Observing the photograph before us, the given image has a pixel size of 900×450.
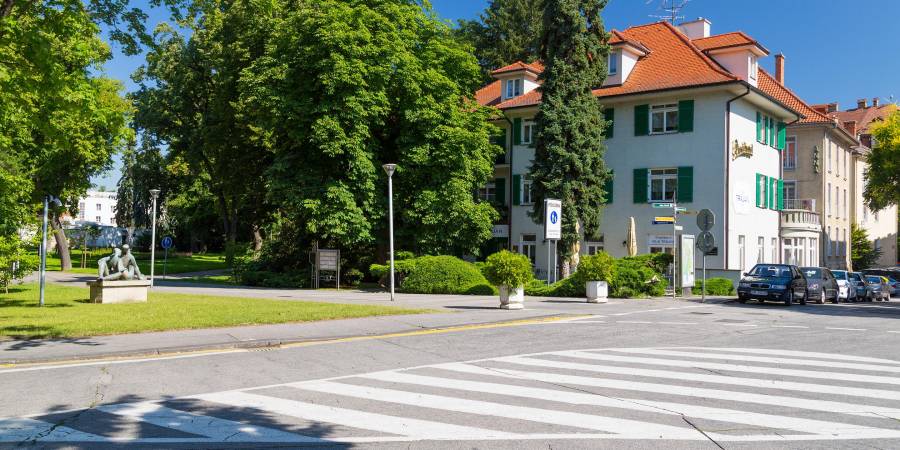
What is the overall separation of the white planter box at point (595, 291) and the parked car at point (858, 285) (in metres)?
17.6

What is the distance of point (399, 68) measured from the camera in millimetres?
31344

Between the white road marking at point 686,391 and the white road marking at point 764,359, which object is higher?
the white road marking at point 686,391

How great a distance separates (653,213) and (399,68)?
47.7 ft

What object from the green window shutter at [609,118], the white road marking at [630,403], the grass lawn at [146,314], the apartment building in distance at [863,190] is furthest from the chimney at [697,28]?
the white road marking at [630,403]

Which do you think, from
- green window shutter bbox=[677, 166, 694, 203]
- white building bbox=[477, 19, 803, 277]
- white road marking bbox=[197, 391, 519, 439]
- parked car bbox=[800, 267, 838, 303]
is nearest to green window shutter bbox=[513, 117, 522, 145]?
white building bbox=[477, 19, 803, 277]

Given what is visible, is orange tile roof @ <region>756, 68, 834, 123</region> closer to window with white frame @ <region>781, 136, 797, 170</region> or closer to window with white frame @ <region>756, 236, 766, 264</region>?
window with white frame @ <region>781, 136, 797, 170</region>

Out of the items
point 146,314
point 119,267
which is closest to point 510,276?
point 146,314

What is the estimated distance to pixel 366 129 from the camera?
30.2m

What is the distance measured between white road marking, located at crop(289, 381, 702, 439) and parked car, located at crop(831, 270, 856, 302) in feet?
101

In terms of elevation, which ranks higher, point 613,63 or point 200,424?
point 613,63

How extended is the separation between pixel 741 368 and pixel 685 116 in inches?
1031

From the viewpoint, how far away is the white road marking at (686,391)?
7539 mm

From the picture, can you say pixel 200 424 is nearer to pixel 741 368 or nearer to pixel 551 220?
pixel 741 368

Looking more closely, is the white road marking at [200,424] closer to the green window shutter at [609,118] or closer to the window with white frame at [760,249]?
the green window shutter at [609,118]
